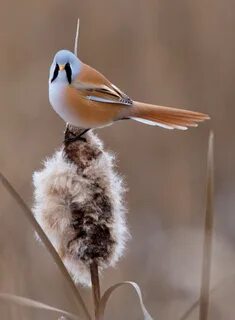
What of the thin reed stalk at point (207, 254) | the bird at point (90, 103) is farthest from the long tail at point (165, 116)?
the thin reed stalk at point (207, 254)

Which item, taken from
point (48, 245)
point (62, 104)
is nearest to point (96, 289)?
point (48, 245)

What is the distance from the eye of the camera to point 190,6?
2027mm

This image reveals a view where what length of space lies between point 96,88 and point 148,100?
118 centimetres

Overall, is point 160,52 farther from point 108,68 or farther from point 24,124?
point 24,124

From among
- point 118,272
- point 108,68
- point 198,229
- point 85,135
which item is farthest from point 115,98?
point 108,68

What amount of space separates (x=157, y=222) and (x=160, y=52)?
0.43 meters

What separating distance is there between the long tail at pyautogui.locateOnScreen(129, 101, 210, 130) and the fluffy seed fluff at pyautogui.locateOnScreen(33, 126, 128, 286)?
96 mm

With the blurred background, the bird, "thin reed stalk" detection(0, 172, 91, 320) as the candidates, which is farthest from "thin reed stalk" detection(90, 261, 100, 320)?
the blurred background

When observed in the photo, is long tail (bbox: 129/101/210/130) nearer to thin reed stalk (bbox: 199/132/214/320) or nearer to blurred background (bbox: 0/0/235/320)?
thin reed stalk (bbox: 199/132/214/320)

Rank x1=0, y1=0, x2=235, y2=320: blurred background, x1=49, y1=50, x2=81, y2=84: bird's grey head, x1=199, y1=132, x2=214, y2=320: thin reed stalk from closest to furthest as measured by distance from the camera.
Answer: x1=199, y1=132, x2=214, y2=320: thin reed stalk → x1=49, y1=50, x2=81, y2=84: bird's grey head → x1=0, y1=0, x2=235, y2=320: blurred background

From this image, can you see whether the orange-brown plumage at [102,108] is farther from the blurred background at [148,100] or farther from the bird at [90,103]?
the blurred background at [148,100]

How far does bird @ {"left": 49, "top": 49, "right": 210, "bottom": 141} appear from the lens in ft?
2.57

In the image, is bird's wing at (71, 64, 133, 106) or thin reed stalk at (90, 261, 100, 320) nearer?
thin reed stalk at (90, 261, 100, 320)

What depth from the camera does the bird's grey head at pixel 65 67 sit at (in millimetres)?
770
